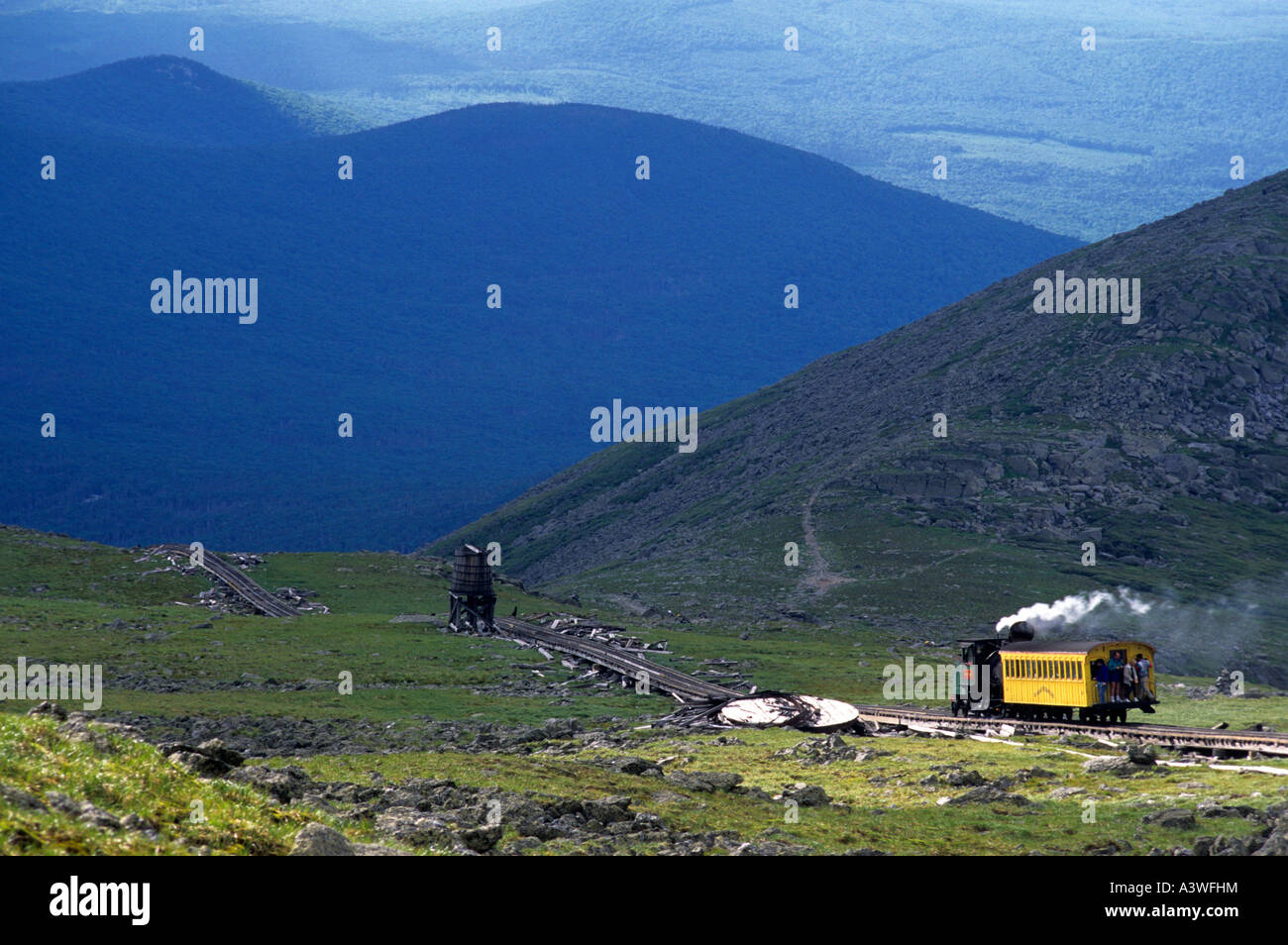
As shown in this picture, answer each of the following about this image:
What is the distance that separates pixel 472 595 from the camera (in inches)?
4195

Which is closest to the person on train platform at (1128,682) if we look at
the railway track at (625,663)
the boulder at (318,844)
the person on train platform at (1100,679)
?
the person on train platform at (1100,679)

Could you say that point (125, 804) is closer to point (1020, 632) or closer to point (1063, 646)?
point (1063, 646)

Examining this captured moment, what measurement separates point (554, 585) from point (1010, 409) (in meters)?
70.0

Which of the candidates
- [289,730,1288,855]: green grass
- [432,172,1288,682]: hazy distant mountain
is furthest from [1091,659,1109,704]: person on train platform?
[432,172,1288,682]: hazy distant mountain

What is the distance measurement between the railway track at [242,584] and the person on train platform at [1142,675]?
244ft

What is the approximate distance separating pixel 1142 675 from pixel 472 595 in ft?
191

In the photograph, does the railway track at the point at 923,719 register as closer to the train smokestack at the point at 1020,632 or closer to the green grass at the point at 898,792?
the green grass at the point at 898,792

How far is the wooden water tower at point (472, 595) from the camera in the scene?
106 metres

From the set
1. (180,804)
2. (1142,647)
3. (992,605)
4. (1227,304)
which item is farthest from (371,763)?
(1227,304)

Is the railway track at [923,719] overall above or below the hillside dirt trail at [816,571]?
below

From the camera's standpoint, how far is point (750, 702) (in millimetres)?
66438

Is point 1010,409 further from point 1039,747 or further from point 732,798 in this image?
point 732,798

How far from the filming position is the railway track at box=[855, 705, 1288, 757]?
4745cm

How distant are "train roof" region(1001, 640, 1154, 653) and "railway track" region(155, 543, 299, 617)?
6874cm
